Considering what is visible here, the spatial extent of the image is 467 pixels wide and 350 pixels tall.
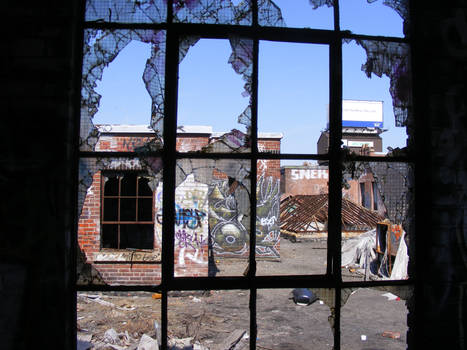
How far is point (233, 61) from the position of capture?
6.70 ft

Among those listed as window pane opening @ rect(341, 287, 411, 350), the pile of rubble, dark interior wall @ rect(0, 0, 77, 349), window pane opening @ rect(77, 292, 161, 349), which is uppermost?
dark interior wall @ rect(0, 0, 77, 349)

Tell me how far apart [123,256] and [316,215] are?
10.7m

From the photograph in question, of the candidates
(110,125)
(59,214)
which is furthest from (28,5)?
(110,125)

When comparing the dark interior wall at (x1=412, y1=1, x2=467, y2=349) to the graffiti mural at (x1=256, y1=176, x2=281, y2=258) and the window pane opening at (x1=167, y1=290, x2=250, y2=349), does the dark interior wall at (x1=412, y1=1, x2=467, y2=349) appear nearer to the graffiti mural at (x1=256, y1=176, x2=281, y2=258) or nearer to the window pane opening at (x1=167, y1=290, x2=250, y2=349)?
the window pane opening at (x1=167, y1=290, x2=250, y2=349)

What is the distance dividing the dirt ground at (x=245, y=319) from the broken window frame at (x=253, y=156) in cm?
322

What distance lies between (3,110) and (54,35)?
445 mm

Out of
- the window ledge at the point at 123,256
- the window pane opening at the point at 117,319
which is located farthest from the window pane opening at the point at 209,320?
the window ledge at the point at 123,256

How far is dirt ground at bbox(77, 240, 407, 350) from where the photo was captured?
16.8 ft

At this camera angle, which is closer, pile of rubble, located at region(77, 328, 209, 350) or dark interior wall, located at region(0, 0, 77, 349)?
dark interior wall, located at region(0, 0, 77, 349)

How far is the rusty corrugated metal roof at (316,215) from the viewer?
14461mm

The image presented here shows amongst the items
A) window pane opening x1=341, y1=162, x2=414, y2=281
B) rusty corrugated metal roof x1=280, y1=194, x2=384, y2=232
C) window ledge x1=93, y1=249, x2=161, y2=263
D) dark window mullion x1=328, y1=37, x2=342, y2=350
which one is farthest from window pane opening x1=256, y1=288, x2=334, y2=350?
rusty corrugated metal roof x1=280, y1=194, x2=384, y2=232

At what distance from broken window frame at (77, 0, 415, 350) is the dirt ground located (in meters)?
3.22

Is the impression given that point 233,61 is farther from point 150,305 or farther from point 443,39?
point 150,305

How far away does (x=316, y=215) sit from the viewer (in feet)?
51.9
